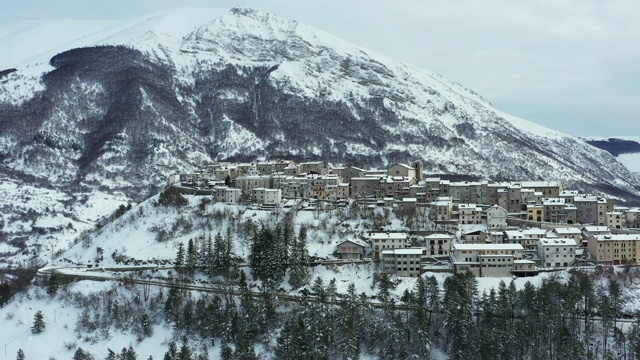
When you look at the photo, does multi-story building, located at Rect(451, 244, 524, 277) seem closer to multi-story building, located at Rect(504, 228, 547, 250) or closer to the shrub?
multi-story building, located at Rect(504, 228, 547, 250)

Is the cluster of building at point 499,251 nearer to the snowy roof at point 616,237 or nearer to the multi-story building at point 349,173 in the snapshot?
the snowy roof at point 616,237

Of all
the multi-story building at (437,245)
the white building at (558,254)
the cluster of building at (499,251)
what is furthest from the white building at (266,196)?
the white building at (558,254)

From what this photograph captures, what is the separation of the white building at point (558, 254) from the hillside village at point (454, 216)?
16cm

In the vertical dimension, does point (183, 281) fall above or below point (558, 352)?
above

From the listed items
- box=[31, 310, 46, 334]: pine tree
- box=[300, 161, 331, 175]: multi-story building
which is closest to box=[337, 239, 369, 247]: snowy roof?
box=[300, 161, 331, 175]: multi-story building

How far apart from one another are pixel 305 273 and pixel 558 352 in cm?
3700

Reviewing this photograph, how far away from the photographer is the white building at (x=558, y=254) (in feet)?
316

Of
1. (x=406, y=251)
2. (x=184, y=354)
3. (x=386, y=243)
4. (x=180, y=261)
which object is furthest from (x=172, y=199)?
(x=406, y=251)

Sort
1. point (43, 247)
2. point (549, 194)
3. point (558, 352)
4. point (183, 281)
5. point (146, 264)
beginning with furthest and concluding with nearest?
point (43, 247) < point (549, 194) < point (146, 264) < point (183, 281) < point (558, 352)

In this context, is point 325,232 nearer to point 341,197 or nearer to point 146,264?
point 341,197

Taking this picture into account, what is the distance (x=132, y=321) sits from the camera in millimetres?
88625

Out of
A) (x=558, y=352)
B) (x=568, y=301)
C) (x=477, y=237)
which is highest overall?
(x=477, y=237)

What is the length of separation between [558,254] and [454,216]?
67.8ft

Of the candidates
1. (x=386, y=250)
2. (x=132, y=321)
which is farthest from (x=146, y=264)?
(x=386, y=250)
